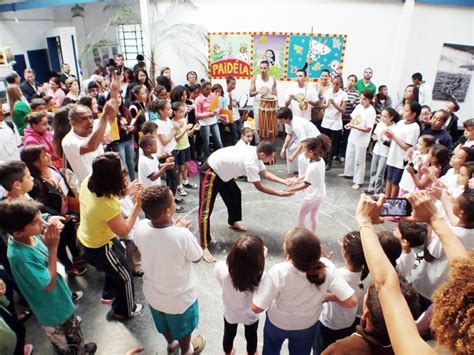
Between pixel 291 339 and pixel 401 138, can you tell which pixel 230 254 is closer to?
pixel 291 339

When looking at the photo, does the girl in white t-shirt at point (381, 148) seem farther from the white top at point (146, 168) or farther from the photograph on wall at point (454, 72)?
the photograph on wall at point (454, 72)

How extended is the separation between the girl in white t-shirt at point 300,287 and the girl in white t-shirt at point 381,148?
3.71 metres

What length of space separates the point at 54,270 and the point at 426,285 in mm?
2802

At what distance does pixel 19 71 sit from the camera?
34.3 feet

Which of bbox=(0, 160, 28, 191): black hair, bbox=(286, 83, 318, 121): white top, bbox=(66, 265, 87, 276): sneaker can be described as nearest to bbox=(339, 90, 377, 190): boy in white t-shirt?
bbox=(286, 83, 318, 121): white top

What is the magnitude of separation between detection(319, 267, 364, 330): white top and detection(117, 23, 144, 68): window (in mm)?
10486

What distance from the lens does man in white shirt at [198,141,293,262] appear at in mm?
3938

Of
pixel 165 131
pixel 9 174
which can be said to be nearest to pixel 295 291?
pixel 9 174

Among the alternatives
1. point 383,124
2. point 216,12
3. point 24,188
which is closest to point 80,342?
point 24,188

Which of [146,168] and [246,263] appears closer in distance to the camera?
[246,263]

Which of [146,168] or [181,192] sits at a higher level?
[146,168]

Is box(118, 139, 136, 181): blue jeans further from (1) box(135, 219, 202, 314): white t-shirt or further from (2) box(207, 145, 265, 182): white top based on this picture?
(1) box(135, 219, 202, 314): white t-shirt

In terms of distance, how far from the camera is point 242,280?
7.45 feet

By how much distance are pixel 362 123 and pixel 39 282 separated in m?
5.36
